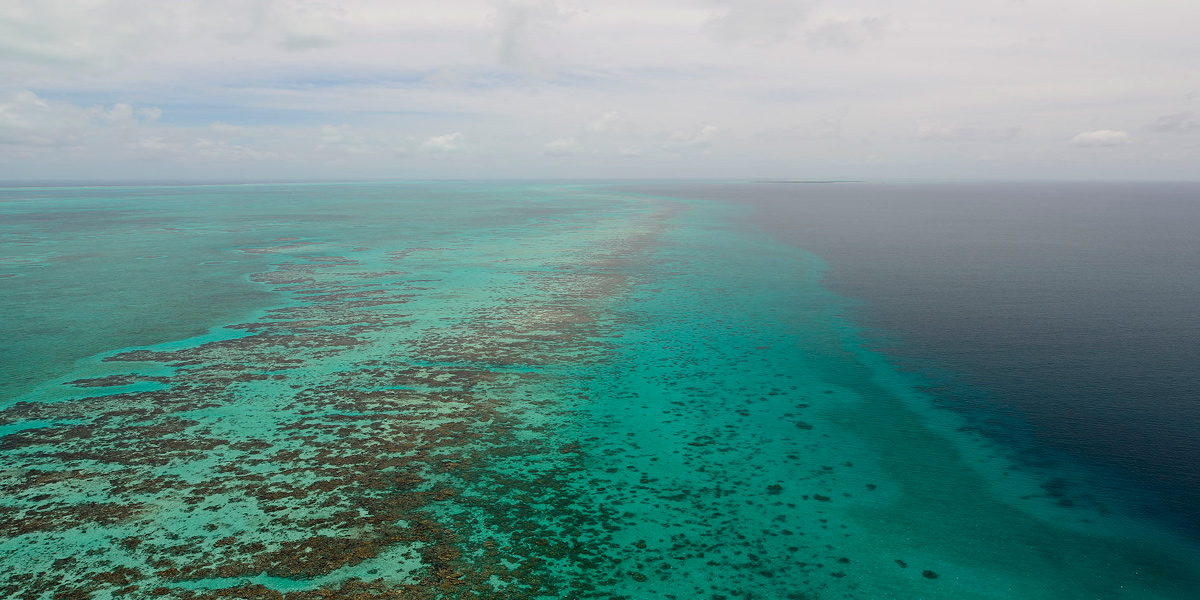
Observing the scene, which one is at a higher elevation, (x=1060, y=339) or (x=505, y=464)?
(x=1060, y=339)

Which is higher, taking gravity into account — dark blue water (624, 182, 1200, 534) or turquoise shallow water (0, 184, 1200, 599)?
dark blue water (624, 182, 1200, 534)

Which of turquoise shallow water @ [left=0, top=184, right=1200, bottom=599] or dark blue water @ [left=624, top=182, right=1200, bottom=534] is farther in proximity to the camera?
dark blue water @ [left=624, top=182, right=1200, bottom=534]

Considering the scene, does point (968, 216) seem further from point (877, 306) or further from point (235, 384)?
point (235, 384)

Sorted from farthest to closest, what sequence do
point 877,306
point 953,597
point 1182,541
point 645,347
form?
point 877,306 < point 645,347 < point 1182,541 < point 953,597

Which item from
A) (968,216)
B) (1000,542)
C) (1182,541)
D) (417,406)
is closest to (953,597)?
(1000,542)

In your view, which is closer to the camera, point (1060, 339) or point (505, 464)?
point (505, 464)
